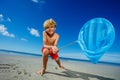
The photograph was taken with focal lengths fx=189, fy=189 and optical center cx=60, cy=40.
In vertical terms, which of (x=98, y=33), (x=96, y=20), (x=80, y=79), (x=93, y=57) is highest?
(x=96, y=20)

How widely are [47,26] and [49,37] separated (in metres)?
0.33

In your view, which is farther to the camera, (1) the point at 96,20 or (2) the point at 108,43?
(1) the point at 96,20

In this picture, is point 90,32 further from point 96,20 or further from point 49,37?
point 49,37

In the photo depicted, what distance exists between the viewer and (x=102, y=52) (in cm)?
520

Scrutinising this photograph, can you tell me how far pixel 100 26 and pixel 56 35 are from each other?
4.40ft

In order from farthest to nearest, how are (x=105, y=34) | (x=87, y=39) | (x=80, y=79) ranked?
(x=87, y=39) → (x=105, y=34) → (x=80, y=79)

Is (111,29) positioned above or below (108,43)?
above

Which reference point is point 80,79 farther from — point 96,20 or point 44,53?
point 96,20

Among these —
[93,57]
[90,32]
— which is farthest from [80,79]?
[90,32]

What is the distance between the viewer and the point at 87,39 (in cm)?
589

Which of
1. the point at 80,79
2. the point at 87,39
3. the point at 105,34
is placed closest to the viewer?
the point at 80,79

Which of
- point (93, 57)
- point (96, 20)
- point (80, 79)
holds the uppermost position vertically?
point (96, 20)

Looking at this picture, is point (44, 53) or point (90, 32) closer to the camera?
point (44, 53)

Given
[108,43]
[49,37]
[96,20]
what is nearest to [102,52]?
[108,43]
